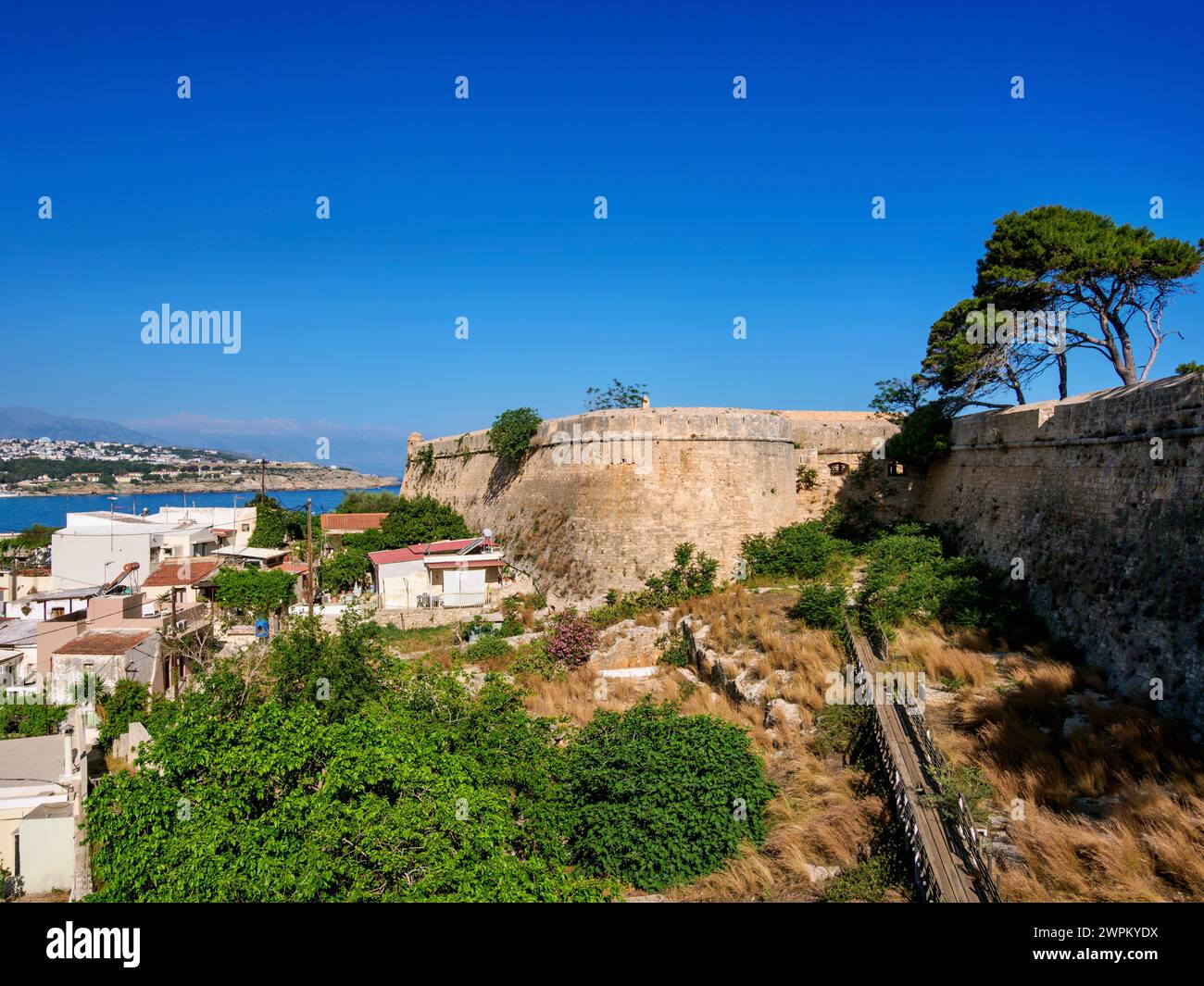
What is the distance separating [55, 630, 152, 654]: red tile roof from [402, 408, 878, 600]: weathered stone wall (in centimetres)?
1126

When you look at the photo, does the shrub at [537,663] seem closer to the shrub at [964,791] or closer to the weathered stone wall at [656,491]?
the weathered stone wall at [656,491]

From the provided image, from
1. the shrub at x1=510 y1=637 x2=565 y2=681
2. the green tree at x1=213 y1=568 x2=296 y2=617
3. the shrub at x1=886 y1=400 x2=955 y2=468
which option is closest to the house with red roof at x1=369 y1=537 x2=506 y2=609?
the green tree at x1=213 y1=568 x2=296 y2=617

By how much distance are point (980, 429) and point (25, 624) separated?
2779cm

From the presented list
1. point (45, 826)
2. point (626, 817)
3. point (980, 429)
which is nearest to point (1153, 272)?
point (980, 429)

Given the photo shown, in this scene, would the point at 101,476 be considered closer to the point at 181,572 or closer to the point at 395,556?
the point at 181,572

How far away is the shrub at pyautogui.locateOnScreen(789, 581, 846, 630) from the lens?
45.9 feet

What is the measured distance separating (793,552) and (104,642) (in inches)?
742

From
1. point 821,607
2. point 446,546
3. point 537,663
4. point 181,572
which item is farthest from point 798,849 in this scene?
point 181,572

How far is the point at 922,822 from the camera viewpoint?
696cm

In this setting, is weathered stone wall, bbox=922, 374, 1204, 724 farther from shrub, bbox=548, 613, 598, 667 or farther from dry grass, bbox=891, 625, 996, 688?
shrub, bbox=548, 613, 598, 667

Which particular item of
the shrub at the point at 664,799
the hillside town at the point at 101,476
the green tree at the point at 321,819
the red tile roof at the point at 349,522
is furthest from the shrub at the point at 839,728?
the hillside town at the point at 101,476

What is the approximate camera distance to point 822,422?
2264 centimetres
